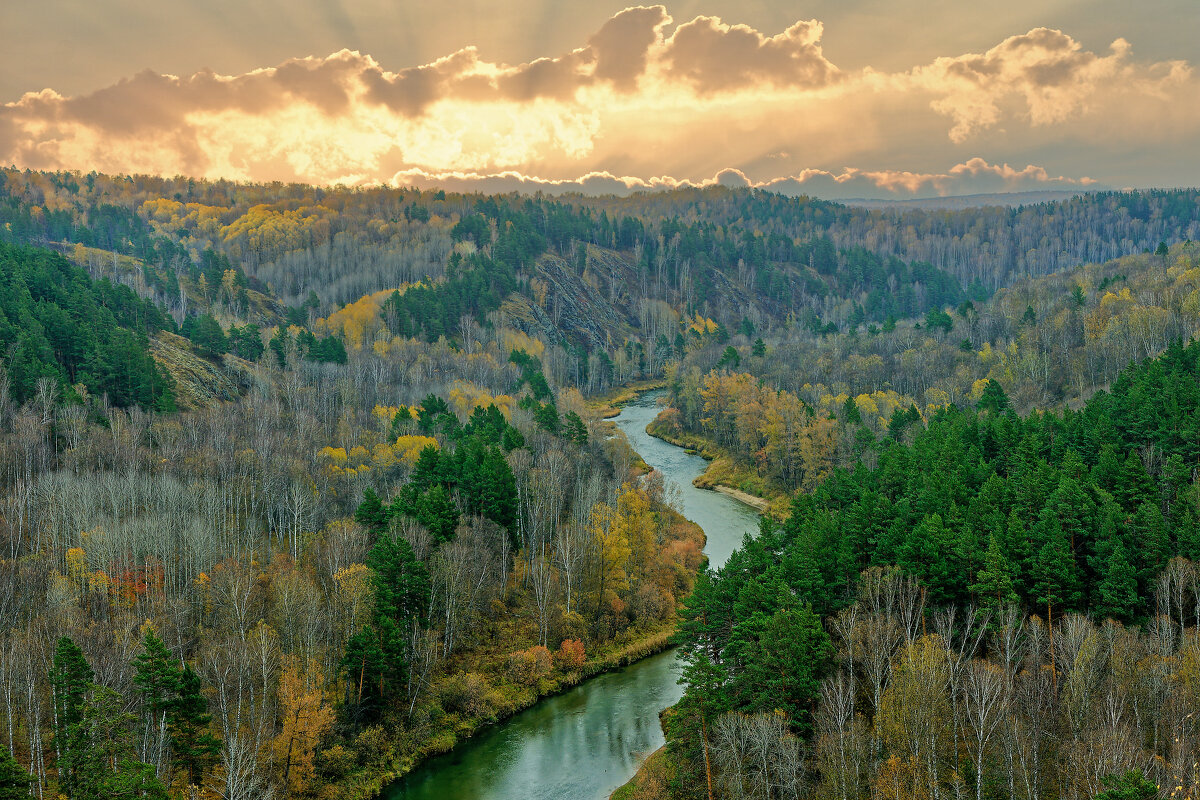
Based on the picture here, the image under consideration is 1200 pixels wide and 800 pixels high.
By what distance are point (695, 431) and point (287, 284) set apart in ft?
387

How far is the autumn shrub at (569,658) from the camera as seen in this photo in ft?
182

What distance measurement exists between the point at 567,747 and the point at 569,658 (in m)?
9.19

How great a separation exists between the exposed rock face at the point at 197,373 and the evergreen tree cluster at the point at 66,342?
7.40ft

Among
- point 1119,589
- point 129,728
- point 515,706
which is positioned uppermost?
point 1119,589

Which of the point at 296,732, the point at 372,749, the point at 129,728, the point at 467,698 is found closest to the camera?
the point at 129,728

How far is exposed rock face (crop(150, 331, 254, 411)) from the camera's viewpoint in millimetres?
93188

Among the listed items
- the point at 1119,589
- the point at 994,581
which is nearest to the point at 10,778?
the point at 994,581

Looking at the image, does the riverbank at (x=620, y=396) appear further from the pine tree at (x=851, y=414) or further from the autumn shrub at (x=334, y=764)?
the autumn shrub at (x=334, y=764)

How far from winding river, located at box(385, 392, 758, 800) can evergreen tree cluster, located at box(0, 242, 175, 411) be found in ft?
174

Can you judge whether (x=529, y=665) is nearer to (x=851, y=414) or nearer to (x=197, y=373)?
(x=851, y=414)

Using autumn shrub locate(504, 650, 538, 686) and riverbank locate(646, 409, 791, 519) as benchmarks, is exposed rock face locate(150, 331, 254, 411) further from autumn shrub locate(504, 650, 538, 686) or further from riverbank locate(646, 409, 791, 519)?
riverbank locate(646, 409, 791, 519)

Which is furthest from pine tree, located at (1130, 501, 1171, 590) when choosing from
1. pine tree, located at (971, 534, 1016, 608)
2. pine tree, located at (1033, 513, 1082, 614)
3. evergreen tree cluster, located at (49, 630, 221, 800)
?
evergreen tree cluster, located at (49, 630, 221, 800)

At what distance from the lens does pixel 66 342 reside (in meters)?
85.9

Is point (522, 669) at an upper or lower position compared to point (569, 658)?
upper
